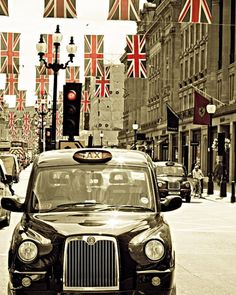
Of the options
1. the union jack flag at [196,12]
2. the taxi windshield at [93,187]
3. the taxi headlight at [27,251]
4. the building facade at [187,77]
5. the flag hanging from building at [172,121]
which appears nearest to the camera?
the taxi headlight at [27,251]

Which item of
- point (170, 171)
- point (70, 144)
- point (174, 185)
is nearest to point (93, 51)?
point (70, 144)

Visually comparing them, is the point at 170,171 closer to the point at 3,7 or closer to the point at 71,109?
the point at 71,109

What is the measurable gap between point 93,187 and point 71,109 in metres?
17.2

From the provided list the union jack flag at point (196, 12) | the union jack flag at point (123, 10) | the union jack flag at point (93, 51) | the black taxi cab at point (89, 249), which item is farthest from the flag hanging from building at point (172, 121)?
the black taxi cab at point (89, 249)

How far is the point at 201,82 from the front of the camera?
57.8m

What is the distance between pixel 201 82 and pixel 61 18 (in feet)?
115

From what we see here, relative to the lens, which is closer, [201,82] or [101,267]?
[101,267]

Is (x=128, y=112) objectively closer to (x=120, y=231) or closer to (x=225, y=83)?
(x=225, y=83)

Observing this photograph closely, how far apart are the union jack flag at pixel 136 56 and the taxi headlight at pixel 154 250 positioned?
28.3 meters

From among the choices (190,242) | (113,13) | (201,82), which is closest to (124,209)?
(190,242)

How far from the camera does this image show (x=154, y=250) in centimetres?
659

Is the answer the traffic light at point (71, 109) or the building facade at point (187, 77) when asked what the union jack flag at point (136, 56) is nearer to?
the traffic light at point (71, 109)

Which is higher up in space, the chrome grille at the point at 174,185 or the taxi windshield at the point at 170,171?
the taxi windshield at the point at 170,171

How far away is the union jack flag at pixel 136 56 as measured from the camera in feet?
114
